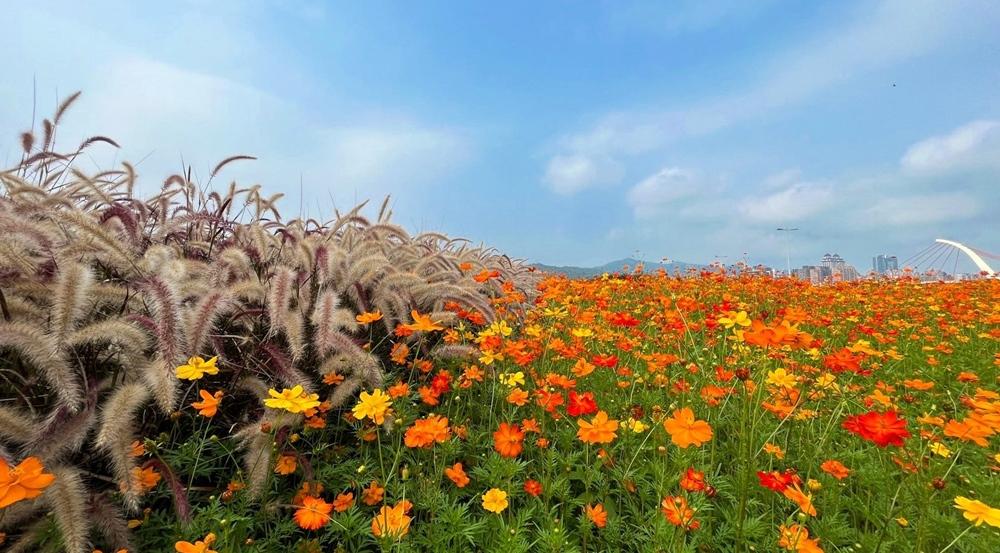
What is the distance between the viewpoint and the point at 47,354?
143cm

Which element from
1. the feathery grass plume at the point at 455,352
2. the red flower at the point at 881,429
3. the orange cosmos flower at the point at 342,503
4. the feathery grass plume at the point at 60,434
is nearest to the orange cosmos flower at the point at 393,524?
the orange cosmos flower at the point at 342,503

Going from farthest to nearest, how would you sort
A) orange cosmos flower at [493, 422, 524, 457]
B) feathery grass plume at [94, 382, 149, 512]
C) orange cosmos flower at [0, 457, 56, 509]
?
orange cosmos flower at [493, 422, 524, 457] → feathery grass plume at [94, 382, 149, 512] → orange cosmos flower at [0, 457, 56, 509]

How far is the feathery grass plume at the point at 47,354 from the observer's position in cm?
141

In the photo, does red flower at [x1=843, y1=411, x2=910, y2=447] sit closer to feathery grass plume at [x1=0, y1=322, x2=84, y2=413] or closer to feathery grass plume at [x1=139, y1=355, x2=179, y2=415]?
feathery grass plume at [x1=139, y1=355, x2=179, y2=415]

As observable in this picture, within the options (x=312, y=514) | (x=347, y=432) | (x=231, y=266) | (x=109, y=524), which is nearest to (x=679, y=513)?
(x=312, y=514)

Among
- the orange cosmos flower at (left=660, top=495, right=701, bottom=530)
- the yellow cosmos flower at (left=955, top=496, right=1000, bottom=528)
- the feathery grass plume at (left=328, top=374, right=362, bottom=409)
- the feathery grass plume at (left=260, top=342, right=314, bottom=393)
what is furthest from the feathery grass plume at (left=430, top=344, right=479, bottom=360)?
the yellow cosmos flower at (left=955, top=496, right=1000, bottom=528)

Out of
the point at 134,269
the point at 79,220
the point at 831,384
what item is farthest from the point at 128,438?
the point at 831,384

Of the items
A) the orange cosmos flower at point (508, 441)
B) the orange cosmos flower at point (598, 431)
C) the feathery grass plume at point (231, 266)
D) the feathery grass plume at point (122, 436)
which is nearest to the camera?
the feathery grass plume at point (122, 436)

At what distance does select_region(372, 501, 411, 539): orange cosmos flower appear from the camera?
140 cm

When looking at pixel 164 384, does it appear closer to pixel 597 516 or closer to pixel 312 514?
pixel 312 514

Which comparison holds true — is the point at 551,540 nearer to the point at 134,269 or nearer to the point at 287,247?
the point at 134,269

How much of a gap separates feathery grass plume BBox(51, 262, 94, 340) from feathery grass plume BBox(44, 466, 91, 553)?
41 cm

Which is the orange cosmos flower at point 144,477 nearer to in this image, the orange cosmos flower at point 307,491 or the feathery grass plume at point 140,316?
the feathery grass plume at point 140,316

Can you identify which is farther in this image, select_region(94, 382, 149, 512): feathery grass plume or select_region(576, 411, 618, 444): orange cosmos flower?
select_region(576, 411, 618, 444): orange cosmos flower
